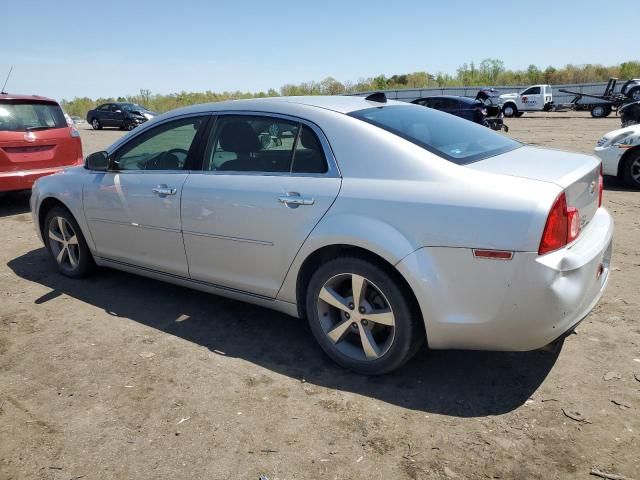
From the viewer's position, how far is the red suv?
24.1 feet

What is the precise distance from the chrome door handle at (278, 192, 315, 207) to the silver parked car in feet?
0.05

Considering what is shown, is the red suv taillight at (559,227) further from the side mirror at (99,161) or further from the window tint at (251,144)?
the side mirror at (99,161)

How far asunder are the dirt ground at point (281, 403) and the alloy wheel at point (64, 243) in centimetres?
82

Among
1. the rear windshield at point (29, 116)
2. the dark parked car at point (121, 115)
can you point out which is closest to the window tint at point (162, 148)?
the rear windshield at point (29, 116)

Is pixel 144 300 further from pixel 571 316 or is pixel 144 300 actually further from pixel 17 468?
pixel 571 316

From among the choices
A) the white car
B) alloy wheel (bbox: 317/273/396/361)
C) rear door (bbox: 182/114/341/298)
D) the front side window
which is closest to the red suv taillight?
alloy wheel (bbox: 317/273/396/361)

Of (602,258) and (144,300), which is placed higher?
(602,258)

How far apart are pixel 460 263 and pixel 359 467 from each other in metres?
1.10

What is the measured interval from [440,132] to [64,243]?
366 centimetres

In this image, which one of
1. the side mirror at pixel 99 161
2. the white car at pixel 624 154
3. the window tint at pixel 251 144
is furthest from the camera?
the white car at pixel 624 154

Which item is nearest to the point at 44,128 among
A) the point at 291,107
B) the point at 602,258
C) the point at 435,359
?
the point at 291,107

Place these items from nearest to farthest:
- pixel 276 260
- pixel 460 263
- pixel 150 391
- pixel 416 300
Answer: pixel 460 263 < pixel 416 300 < pixel 150 391 < pixel 276 260

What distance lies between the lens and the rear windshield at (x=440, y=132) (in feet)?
10.1

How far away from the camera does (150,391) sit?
121 inches
